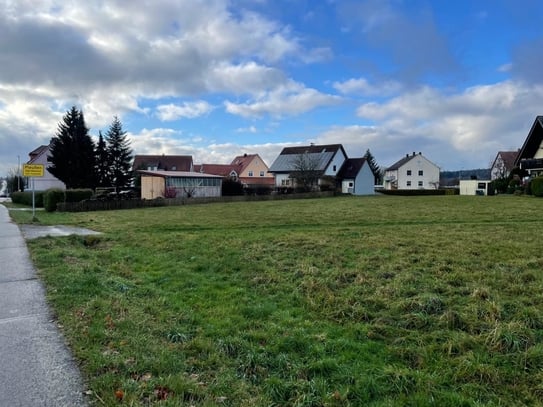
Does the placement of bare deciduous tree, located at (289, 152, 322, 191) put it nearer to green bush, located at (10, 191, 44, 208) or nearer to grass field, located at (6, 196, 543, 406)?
green bush, located at (10, 191, 44, 208)

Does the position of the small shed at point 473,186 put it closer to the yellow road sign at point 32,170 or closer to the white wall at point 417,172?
the white wall at point 417,172

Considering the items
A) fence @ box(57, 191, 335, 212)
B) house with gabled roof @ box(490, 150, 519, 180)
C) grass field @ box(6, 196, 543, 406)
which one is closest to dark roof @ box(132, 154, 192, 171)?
fence @ box(57, 191, 335, 212)

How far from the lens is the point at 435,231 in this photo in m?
12.4

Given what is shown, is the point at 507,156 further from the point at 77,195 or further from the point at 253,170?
the point at 77,195

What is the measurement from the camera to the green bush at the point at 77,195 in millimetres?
29872

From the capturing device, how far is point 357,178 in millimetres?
58656

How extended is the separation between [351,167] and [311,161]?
6605 mm

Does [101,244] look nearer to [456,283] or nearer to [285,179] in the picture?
[456,283]

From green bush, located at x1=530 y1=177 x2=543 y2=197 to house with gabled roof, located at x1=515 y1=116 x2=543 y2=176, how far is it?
5874 mm

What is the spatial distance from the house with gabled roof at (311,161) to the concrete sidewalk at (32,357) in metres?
49.0

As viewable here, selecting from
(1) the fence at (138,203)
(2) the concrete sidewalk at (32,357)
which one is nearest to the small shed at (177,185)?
(1) the fence at (138,203)

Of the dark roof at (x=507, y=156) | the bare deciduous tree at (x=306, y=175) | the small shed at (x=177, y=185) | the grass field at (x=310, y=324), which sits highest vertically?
the dark roof at (x=507, y=156)

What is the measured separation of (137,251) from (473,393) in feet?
29.1

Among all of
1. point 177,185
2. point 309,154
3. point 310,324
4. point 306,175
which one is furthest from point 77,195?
point 309,154
